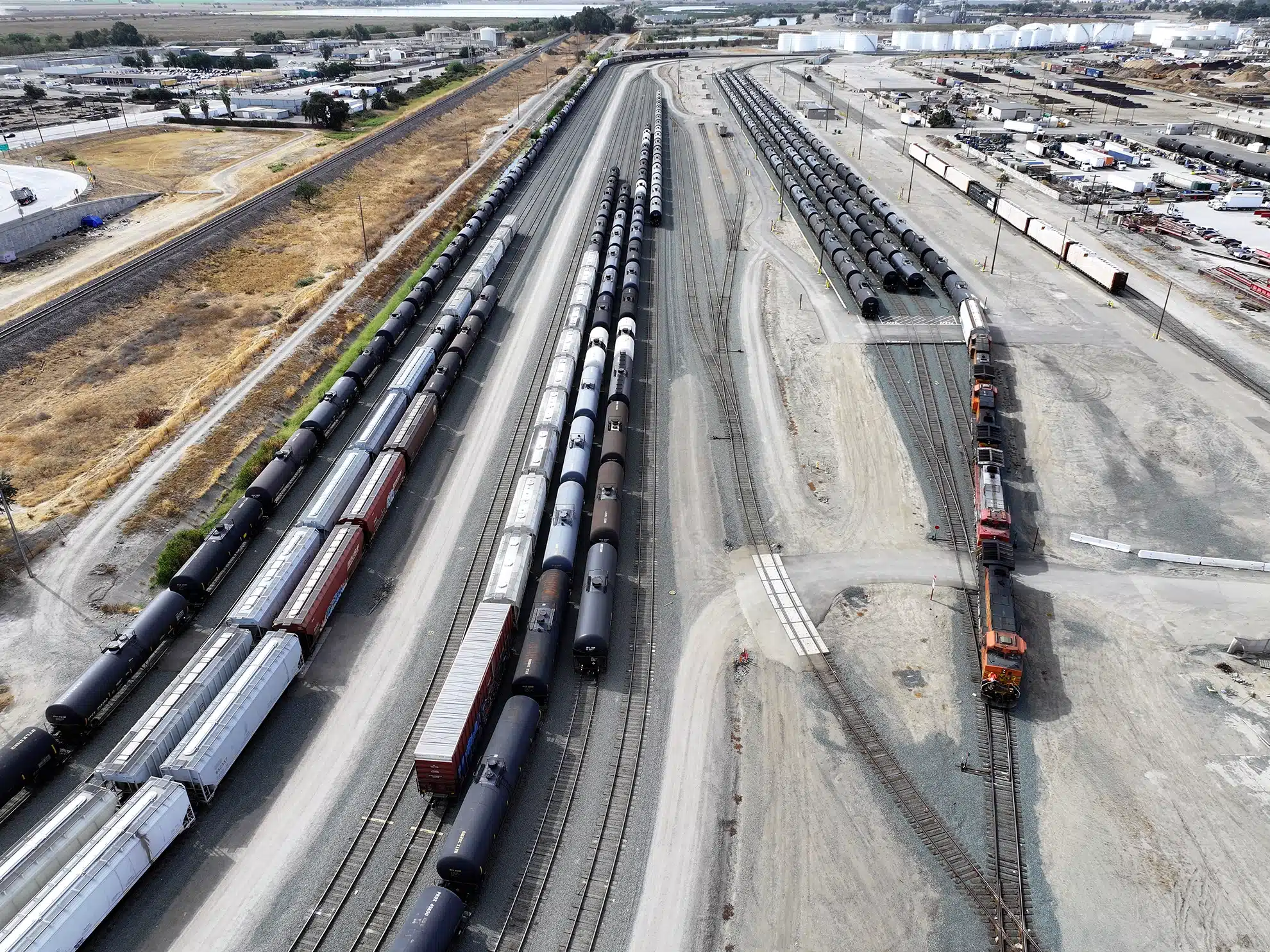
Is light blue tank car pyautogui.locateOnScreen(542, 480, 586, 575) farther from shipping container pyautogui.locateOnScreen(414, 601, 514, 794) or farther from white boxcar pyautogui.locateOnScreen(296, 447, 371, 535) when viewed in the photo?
white boxcar pyautogui.locateOnScreen(296, 447, 371, 535)

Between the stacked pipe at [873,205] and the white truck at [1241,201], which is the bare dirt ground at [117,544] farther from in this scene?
the white truck at [1241,201]

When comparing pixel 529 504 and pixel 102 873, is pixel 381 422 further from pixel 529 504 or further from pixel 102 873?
pixel 102 873

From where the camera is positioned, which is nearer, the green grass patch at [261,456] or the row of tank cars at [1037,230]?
the green grass patch at [261,456]

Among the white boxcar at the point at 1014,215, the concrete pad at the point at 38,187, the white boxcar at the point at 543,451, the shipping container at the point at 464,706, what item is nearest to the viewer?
the shipping container at the point at 464,706

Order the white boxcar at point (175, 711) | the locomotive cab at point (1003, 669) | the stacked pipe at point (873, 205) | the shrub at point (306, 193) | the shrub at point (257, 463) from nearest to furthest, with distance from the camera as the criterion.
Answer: the white boxcar at point (175, 711) < the locomotive cab at point (1003, 669) < the shrub at point (257, 463) < the stacked pipe at point (873, 205) < the shrub at point (306, 193)

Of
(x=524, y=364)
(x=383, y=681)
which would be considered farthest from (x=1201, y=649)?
(x=524, y=364)

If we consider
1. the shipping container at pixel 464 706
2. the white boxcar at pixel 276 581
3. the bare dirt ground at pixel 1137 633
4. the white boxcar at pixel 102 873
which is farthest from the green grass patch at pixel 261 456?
the bare dirt ground at pixel 1137 633
